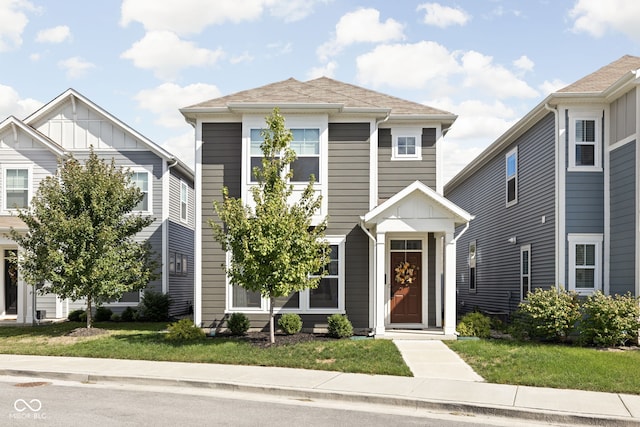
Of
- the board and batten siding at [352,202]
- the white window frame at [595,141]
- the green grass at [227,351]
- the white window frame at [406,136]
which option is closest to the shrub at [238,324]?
the green grass at [227,351]

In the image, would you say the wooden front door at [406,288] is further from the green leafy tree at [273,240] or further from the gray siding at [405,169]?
the green leafy tree at [273,240]

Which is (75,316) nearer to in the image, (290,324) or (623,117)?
(290,324)

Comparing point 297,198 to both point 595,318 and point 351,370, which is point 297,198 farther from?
point 595,318

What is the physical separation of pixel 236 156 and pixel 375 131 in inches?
157

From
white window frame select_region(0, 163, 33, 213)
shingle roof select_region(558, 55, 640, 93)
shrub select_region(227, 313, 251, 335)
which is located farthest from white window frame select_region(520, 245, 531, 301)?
white window frame select_region(0, 163, 33, 213)

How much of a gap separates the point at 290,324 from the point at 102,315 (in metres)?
8.58

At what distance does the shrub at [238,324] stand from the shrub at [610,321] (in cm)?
828

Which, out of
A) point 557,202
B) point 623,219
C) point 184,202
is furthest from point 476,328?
point 184,202

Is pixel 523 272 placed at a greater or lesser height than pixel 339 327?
greater

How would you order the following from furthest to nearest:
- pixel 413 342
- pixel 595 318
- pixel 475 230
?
pixel 475 230
pixel 413 342
pixel 595 318

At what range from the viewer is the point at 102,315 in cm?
2280

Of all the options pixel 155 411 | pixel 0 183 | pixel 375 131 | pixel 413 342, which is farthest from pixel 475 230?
pixel 155 411

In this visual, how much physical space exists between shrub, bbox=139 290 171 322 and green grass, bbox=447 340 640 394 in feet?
37.1

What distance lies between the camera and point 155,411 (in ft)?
30.9
